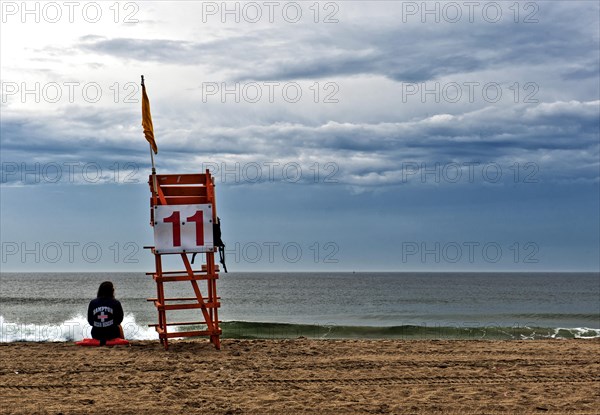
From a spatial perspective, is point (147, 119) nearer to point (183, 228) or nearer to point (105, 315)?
point (183, 228)

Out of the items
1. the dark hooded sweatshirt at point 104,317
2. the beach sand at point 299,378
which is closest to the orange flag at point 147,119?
the dark hooded sweatshirt at point 104,317

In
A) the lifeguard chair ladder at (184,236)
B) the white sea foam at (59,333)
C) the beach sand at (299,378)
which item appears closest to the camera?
the beach sand at (299,378)

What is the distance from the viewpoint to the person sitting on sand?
12.5 metres

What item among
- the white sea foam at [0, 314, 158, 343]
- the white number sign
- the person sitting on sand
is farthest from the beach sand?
the white sea foam at [0, 314, 158, 343]

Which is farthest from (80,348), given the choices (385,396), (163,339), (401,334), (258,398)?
(401,334)

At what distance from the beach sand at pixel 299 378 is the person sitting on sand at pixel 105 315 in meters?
0.47

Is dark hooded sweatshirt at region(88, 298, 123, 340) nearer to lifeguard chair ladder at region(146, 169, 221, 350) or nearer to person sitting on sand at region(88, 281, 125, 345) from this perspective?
person sitting on sand at region(88, 281, 125, 345)

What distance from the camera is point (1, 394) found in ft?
29.9

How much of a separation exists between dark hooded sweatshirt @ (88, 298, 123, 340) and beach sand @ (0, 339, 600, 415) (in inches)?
19.0

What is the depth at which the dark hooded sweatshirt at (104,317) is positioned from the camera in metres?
12.5

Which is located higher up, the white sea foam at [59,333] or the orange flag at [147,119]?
the orange flag at [147,119]

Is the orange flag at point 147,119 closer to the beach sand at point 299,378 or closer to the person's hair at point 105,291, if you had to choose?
the person's hair at point 105,291

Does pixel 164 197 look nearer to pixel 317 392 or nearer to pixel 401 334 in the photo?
Answer: pixel 317 392

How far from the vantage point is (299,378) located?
10102mm
